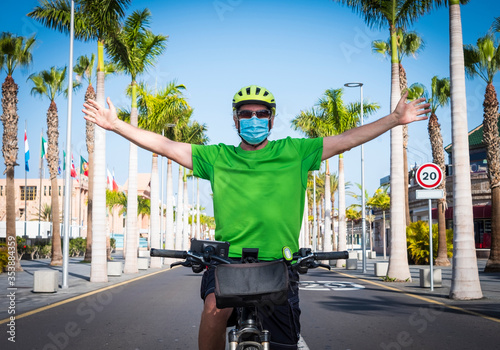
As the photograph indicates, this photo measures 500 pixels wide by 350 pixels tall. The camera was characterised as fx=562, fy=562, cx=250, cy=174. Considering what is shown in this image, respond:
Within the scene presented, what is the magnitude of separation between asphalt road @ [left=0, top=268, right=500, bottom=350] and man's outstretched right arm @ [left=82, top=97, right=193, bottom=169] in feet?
13.9

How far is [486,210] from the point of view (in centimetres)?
4459

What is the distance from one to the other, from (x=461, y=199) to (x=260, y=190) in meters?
10.9

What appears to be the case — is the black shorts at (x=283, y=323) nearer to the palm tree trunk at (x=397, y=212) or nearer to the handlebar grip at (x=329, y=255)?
the handlebar grip at (x=329, y=255)

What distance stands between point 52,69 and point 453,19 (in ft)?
81.0

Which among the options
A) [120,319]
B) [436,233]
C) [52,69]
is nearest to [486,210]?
[436,233]

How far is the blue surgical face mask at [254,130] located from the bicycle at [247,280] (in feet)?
2.40

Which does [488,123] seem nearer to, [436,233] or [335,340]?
[436,233]

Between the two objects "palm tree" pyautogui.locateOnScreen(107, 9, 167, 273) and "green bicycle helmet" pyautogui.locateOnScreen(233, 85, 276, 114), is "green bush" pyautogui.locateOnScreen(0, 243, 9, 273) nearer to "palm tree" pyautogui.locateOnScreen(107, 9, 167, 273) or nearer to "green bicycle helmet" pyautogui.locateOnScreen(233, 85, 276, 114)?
"palm tree" pyautogui.locateOnScreen(107, 9, 167, 273)

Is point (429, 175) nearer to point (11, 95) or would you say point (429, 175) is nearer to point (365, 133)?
point (365, 133)

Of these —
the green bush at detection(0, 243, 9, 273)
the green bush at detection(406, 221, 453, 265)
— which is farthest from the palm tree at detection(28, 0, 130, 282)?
the green bush at detection(406, 221, 453, 265)

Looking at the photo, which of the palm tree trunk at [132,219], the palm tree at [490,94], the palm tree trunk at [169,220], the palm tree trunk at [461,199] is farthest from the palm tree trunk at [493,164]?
the palm tree trunk at [169,220]

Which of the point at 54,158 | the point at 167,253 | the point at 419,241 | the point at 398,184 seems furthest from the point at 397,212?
the point at 54,158

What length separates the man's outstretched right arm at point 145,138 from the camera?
3.48 m

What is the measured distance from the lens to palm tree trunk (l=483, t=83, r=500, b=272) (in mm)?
24031
